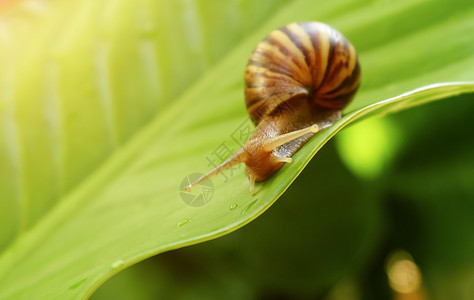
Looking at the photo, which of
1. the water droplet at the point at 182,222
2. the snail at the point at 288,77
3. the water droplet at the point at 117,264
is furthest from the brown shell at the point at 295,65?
the water droplet at the point at 117,264

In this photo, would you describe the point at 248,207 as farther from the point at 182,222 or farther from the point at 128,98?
the point at 128,98

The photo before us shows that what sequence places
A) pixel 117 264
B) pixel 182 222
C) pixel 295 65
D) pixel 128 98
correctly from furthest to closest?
1. pixel 128 98
2. pixel 295 65
3. pixel 182 222
4. pixel 117 264

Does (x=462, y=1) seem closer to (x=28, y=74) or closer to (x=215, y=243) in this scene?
(x=215, y=243)

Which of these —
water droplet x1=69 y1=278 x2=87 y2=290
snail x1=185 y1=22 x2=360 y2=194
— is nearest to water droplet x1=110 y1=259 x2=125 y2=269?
water droplet x1=69 y1=278 x2=87 y2=290

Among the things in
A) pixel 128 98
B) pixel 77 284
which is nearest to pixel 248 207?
pixel 77 284

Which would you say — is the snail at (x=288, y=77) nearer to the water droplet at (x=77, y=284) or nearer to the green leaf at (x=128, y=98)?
the green leaf at (x=128, y=98)

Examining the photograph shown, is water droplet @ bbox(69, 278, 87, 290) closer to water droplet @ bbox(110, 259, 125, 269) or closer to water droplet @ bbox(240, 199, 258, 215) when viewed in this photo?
water droplet @ bbox(110, 259, 125, 269)

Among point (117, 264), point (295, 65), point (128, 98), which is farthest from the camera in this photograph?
point (128, 98)

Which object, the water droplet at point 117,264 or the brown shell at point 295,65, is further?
the brown shell at point 295,65

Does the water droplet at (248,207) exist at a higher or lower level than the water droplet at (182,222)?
higher
